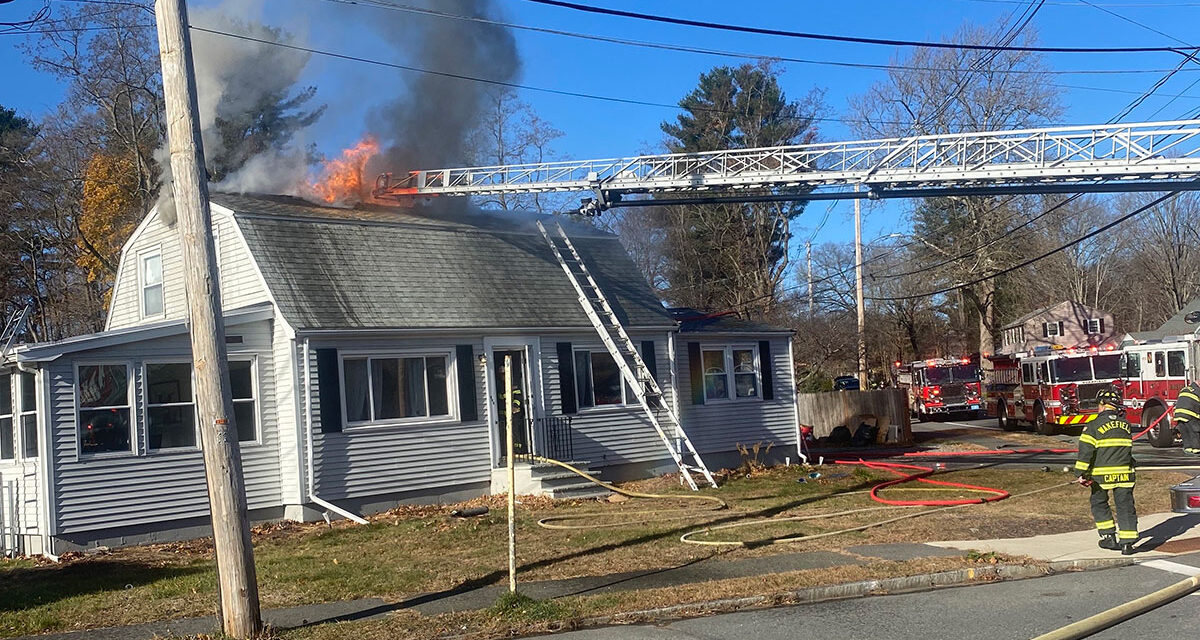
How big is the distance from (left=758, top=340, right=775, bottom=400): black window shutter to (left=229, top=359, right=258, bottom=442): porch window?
10738mm

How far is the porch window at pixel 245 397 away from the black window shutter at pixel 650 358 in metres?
7.38

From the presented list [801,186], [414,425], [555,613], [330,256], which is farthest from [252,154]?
[555,613]

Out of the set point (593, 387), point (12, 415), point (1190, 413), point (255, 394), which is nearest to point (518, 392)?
point (593, 387)

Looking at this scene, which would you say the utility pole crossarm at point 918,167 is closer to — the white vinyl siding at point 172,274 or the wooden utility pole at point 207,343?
the white vinyl siding at point 172,274

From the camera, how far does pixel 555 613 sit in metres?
8.80

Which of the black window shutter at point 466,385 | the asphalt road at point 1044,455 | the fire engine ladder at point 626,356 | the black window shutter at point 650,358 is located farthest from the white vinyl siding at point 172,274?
the asphalt road at point 1044,455

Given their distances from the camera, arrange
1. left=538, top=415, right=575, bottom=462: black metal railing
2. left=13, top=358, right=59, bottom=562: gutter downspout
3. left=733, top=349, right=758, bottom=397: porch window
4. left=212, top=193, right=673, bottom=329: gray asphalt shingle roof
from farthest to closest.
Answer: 1. left=733, top=349, right=758, bottom=397: porch window
2. left=538, top=415, right=575, bottom=462: black metal railing
3. left=212, top=193, right=673, bottom=329: gray asphalt shingle roof
4. left=13, top=358, right=59, bottom=562: gutter downspout

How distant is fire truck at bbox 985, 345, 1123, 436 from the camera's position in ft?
93.4

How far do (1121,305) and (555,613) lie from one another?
5782 cm

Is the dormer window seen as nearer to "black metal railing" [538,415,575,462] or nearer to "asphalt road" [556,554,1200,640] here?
"black metal railing" [538,415,575,462]

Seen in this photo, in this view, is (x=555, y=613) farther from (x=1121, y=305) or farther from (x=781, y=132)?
(x=1121, y=305)

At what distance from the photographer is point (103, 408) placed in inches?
573

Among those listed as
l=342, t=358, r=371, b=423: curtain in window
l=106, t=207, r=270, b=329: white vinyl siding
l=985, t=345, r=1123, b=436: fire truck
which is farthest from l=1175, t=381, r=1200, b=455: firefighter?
l=106, t=207, r=270, b=329: white vinyl siding

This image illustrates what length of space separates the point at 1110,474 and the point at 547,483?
8.82 m
